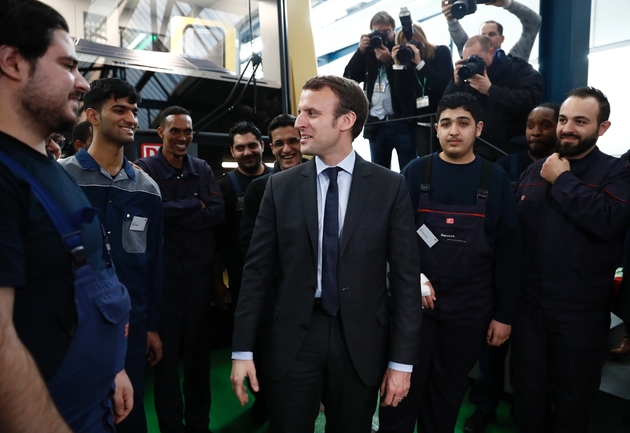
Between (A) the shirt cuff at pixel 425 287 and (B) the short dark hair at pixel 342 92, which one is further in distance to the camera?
(A) the shirt cuff at pixel 425 287

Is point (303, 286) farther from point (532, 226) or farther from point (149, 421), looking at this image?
point (149, 421)

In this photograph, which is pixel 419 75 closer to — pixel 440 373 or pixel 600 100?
pixel 600 100

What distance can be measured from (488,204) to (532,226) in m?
0.27

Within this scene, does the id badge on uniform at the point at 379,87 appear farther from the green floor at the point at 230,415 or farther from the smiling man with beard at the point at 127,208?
the green floor at the point at 230,415

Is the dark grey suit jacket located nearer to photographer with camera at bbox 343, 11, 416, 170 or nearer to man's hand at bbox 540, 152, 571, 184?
man's hand at bbox 540, 152, 571, 184

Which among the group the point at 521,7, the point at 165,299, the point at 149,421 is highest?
the point at 521,7

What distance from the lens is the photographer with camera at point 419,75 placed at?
3316 millimetres

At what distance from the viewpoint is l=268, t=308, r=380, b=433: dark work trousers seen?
138cm

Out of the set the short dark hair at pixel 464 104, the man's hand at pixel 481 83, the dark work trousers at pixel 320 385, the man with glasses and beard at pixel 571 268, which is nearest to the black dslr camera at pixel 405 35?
the man's hand at pixel 481 83

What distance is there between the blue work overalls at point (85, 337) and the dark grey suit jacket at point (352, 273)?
1.64ft

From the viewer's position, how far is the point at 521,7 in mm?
2977

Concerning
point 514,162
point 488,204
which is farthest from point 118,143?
point 514,162

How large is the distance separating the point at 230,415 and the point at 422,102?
2.67 meters

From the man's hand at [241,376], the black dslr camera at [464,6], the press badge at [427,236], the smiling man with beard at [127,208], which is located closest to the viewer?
the man's hand at [241,376]
